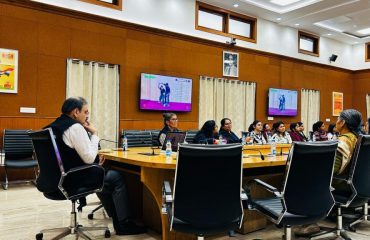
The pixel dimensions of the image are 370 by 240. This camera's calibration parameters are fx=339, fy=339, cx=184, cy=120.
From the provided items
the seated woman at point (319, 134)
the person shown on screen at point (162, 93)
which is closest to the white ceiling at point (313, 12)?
the person shown on screen at point (162, 93)

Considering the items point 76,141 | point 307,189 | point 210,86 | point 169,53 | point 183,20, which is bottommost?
point 307,189

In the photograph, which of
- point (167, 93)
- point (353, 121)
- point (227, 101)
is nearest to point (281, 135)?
point (227, 101)

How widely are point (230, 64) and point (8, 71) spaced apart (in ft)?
17.1

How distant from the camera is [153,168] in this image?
286 cm

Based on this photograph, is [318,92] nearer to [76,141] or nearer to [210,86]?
[210,86]

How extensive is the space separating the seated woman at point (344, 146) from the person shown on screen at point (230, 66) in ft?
18.5

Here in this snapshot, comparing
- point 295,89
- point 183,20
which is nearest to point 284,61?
point 295,89

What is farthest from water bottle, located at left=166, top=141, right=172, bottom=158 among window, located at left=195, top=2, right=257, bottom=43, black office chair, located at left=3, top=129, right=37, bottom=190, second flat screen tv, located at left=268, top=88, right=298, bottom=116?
second flat screen tv, located at left=268, top=88, right=298, bottom=116

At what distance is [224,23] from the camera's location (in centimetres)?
874

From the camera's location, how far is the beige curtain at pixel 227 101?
8.30 metres

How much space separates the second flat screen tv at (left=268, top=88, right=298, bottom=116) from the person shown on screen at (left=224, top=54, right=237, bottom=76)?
1.42 metres

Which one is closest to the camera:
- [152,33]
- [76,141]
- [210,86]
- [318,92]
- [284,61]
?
[76,141]

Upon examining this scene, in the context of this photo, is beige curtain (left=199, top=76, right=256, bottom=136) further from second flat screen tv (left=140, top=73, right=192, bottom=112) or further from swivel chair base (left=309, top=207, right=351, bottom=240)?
swivel chair base (left=309, top=207, right=351, bottom=240)

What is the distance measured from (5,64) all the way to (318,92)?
919 centimetres
